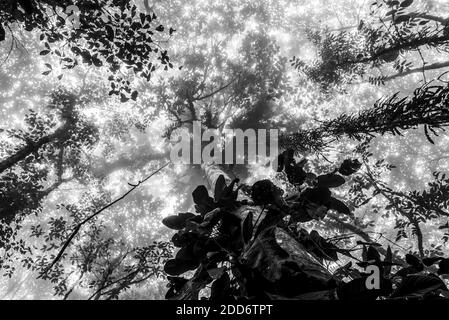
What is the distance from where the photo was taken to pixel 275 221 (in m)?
1.33

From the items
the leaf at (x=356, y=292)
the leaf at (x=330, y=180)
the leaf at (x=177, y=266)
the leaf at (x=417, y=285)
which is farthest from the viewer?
the leaf at (x=330, y=180)

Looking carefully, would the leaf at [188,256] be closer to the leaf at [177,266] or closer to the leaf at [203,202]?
the leaf at [177,266]

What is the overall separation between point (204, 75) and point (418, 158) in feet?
62.1

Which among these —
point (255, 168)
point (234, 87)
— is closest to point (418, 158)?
point (255, 168)

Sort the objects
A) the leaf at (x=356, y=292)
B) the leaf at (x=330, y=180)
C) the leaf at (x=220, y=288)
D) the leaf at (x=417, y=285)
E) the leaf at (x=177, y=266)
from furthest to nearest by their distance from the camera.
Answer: the leaf at (x=330, y=180) → the leaf at (x=177, y=266) → the leaf at (x=220, y=288) → the leaf at (x=417, y=285) → the leaf at (x=356, y=292)

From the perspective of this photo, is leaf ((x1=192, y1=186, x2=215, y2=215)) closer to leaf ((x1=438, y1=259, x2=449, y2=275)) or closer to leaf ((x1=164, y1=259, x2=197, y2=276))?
leaf ((x1=164, y1=259, x2=197, y2=276))

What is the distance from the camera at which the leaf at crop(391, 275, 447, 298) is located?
0.97 m

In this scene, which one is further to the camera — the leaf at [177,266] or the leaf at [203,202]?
the leaf at [203,202]

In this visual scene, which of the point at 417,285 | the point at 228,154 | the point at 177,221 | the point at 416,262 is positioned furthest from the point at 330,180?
the point at 228,154

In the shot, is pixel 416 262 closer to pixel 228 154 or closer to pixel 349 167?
pixel 349 167

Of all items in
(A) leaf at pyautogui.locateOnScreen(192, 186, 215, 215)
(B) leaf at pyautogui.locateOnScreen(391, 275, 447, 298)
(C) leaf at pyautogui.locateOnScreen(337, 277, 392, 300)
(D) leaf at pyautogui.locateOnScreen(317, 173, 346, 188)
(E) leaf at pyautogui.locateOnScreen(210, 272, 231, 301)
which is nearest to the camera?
(C) leaf at pyautogui.locateOnScreen(337, 277, 392, 300)

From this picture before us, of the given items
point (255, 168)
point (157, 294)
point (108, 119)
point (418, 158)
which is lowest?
point (157, 294)

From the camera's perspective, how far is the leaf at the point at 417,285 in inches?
38.2

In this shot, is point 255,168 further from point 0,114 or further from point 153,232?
point 0,114
